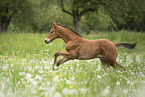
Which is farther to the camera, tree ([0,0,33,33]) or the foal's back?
tree ([0,0,33,33])

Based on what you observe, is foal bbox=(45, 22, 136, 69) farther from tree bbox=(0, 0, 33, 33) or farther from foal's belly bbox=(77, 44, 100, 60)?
tree bbox=(0, 0, 33, 33)

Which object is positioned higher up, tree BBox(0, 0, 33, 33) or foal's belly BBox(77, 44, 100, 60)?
tree BBox(0, 0, 33, 33)

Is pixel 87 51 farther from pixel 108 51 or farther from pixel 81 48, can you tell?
pixel 108 51

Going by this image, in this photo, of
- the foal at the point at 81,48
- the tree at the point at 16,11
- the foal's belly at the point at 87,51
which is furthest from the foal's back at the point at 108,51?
the tree at the point at 16,11

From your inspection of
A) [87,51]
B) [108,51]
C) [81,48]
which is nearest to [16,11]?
[81,48]

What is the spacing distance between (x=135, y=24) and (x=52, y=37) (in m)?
45.2

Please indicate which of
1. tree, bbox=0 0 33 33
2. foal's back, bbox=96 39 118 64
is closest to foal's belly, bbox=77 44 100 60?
foal's back, bbox=96 39 118 64

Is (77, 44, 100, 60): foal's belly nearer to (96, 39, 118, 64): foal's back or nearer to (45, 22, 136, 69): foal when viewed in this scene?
(45, 22, 136, 69): foal

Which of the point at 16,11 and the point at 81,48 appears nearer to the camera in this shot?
the point at 81,48

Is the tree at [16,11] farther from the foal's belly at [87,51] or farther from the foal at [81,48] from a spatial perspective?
the foal's belly at [87,51]

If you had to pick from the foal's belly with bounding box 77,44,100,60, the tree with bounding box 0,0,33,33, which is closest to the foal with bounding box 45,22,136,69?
the foal's belly with bounding box 77,44,100,60

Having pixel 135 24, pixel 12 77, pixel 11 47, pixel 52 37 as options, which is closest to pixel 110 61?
pixel 52 37

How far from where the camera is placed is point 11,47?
39.9 feet

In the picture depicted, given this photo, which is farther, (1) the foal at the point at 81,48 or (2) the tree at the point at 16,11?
(2) the tree at the point at 16,11
